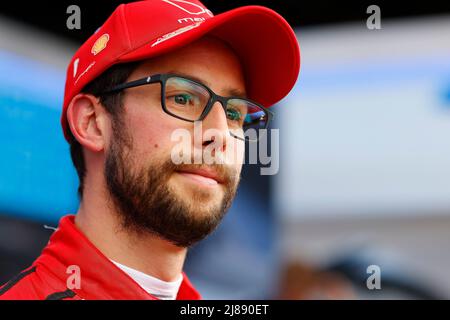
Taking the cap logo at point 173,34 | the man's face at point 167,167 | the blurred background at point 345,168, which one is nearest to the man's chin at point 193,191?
the man's face at point 167,167

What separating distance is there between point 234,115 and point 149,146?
0.93 ft

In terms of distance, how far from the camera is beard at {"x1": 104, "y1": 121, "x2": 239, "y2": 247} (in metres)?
1.75

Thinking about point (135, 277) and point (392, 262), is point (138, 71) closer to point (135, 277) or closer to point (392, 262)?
point (135, 277)

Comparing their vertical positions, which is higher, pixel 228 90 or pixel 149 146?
pixel 228 90

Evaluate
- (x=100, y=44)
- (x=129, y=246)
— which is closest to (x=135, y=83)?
(x=100, y=44)

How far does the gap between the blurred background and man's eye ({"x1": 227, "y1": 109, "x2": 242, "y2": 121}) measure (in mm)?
2927

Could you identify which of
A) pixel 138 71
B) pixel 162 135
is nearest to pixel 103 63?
pixel 138 71

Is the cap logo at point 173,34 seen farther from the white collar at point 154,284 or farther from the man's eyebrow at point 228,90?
the white collar at point 154,284

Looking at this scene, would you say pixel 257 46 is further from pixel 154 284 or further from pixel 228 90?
pixel 154 284

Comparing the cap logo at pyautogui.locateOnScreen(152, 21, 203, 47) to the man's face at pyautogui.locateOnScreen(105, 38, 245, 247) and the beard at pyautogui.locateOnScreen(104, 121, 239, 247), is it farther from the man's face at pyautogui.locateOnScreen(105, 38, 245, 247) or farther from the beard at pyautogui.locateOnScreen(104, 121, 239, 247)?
the beard at pyautogui.locateOnScreen(104, 121, 239, 247)

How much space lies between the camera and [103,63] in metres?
1.88

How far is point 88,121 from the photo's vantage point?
1917 millimetres

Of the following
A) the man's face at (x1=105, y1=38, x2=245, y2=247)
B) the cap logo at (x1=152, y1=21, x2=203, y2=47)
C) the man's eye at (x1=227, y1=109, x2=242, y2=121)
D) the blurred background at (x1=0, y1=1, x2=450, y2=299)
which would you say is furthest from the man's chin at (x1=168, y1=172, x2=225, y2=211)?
the blurred background at (x1=0, y1=1, x2=450, y2=299)

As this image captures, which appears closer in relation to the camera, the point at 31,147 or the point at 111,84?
the point at 111,84
